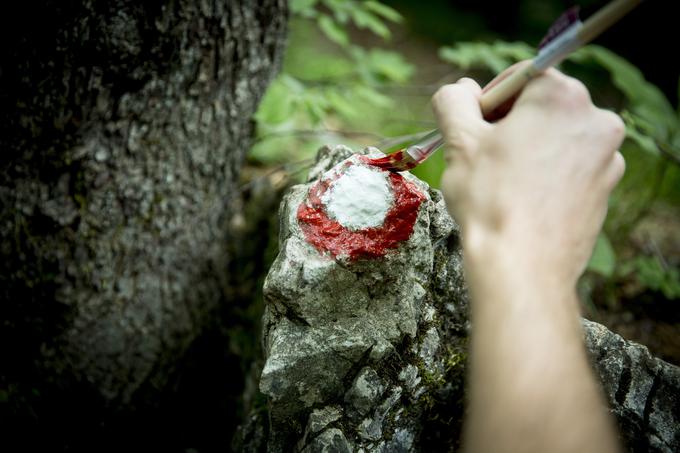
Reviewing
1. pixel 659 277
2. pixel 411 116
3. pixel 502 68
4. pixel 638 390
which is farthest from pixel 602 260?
pixel 411 116

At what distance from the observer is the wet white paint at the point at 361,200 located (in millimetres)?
1271

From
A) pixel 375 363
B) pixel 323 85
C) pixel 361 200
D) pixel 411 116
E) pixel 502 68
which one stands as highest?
pixel 502 68

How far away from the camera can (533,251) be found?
2.86 ft

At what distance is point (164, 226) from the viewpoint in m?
2.01

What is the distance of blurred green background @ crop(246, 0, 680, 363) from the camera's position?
2336mm

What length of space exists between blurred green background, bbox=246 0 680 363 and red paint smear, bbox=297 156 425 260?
762 mm

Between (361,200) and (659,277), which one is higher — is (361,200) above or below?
above

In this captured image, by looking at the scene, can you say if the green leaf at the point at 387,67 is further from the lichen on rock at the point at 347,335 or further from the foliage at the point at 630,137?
the lichen on rock at the point at 347,335

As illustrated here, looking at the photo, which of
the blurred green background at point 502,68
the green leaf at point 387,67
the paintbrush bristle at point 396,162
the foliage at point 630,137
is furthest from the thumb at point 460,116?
the green leaf at point 387,67

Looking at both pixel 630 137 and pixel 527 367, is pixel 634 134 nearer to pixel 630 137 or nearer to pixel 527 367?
pixel 630 137

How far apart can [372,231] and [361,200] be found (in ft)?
0.32

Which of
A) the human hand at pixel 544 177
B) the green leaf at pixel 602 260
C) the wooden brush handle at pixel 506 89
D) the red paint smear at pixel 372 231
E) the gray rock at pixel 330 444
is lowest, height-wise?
the gray rock at pixel 330 444

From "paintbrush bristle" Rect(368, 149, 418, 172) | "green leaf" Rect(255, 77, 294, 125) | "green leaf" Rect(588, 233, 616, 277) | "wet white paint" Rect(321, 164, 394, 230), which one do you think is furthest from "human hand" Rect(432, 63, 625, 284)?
"green leaf" Rect(588, 233, 616, 277)

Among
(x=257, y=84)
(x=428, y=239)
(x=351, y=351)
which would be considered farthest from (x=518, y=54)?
(x=351, y=351)
